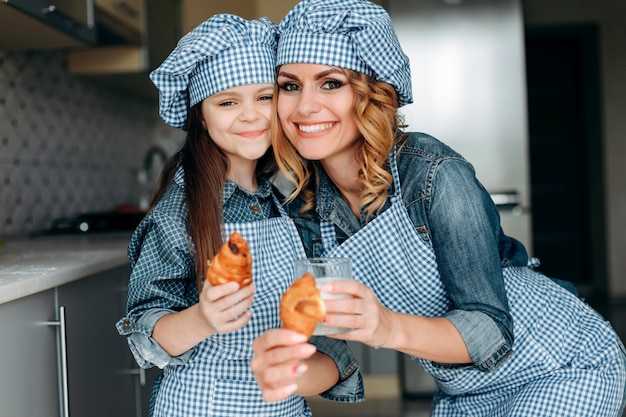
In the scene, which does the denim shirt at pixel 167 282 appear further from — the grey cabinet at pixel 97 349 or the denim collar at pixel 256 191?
the grey cabinet at pixel 97 349

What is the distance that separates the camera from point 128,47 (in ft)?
8.73

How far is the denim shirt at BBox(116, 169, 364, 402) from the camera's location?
1.04 meters

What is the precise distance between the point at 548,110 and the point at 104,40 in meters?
3.73

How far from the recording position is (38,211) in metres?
2.30

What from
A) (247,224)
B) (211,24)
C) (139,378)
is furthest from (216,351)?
(139,378)

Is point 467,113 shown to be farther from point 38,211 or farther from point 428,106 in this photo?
point 38,211

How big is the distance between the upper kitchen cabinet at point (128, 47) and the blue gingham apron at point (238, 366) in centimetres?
148

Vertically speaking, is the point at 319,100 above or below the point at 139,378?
above

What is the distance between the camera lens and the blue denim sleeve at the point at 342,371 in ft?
3.78

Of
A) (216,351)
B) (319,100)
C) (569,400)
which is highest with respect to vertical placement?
(319,100)

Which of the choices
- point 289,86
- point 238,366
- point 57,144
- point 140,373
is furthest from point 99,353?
point 57,144

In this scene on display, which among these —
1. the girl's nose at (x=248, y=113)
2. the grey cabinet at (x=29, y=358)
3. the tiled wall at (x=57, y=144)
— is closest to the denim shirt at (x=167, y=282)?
the girl's nose at (x=248, y=113)

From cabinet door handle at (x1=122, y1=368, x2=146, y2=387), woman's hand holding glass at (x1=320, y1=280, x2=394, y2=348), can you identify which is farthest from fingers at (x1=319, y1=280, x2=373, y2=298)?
cabinet door handle at (x1=122, y1=368, x2=146, y2=387)

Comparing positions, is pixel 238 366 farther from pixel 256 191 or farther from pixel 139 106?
pixel 139 106
